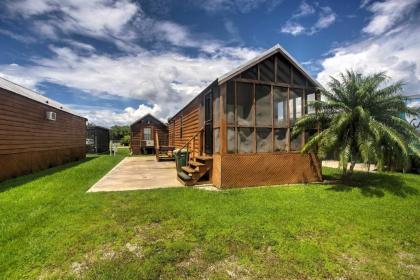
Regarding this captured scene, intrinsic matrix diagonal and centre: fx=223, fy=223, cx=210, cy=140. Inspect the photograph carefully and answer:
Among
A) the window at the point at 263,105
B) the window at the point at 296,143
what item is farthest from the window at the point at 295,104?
the window at the point at 263,105

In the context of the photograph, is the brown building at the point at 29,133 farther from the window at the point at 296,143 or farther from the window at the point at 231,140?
the window at the point at 296,143

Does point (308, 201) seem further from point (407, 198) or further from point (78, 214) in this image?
point (78, 214)

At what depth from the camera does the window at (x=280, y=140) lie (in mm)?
7664

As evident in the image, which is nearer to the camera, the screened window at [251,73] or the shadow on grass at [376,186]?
the shadow on grass at [376,186]

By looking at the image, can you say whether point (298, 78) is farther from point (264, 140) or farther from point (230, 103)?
point (230, 103)

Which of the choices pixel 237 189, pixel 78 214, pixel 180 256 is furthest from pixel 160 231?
pixel 237 189

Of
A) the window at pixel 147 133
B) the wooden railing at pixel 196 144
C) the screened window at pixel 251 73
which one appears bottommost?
the wooden railing at pixel 196 144

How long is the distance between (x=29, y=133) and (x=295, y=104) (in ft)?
36.9

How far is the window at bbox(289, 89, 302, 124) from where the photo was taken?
7969 mm

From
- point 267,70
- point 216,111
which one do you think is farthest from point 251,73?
point 216,111

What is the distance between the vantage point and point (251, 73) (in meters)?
7.38

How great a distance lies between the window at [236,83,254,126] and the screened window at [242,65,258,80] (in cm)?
26

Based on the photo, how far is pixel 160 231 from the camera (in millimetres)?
3822

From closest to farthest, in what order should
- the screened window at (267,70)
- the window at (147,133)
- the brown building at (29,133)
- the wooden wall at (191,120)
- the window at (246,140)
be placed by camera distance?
the window at (246,140) < the screened window at (267,70) < the brown building at (29,133) < the wooden wall at (191,120) < the window at (147,133)
